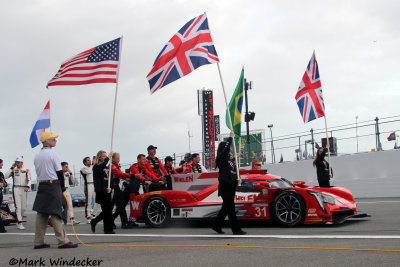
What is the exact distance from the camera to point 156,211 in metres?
10.5

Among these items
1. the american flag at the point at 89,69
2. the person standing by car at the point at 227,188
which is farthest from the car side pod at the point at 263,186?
the american flag at the point at 89,69

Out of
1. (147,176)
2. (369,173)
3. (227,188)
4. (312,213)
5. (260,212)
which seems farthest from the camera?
(369,173)

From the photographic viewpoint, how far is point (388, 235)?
23.8 ft

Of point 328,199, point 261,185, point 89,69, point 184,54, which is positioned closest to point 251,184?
point 261,185

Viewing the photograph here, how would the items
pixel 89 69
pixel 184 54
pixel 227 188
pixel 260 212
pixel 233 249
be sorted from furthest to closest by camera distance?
pixel 89 69
pixel 184 54
pixel 260 212
pixel 227 188
pixel 233 249

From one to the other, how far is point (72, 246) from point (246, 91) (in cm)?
2382

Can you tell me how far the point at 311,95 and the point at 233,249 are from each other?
31.1 ft

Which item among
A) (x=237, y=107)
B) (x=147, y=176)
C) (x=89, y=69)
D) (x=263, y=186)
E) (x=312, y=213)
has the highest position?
(x=89, y=69)

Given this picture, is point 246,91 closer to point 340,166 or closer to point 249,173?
point 340,166

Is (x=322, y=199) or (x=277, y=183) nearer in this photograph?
(x=322, y=199)

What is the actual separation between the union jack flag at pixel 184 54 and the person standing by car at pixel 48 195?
3.39 metres

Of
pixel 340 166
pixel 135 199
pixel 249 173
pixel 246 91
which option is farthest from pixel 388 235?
pixel 246 91

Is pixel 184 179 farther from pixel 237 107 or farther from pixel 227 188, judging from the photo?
pixel 227 188

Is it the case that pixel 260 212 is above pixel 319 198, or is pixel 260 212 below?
below
